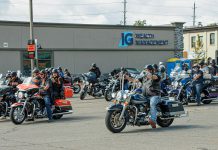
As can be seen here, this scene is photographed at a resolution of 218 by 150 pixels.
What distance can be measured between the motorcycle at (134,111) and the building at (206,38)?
1982 inches

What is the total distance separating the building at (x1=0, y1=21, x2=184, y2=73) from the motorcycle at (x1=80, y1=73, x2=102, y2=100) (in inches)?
606

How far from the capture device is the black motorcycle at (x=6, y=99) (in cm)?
1490

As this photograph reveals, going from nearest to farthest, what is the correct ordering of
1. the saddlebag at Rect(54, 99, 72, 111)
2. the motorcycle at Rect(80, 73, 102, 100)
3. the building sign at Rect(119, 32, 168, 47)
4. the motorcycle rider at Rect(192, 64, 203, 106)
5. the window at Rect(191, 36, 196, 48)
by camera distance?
the saddlebag at Rect(54, 99, 72, 111)
the motorcycle rider at Rect(192, 64, 203, 106)
the motorcycle at Rect(80, 73, 102, 100)
the building sign at Rect(119, 32, 168, 47)
the window at Rect(191, 36, 196, 48)

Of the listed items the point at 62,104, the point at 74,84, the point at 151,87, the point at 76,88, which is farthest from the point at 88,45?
the point at 151,87

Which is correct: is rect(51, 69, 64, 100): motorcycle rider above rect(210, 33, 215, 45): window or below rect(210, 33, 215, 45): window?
below

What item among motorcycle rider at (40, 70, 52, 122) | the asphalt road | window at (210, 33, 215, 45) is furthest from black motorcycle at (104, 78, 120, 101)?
window at (210, 33, 215, 45)

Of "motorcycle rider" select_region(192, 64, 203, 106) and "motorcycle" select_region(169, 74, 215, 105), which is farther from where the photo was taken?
"motorcycle rider" select_region(192, 64, 203, 106)

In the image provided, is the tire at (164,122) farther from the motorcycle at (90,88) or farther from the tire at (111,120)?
the motorcycle at (90,88)

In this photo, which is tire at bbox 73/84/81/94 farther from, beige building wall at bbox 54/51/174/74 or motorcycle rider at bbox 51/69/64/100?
motorcycle rider at bbox 51/69/64/100

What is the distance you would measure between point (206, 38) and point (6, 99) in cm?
5205

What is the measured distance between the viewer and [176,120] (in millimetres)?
14164

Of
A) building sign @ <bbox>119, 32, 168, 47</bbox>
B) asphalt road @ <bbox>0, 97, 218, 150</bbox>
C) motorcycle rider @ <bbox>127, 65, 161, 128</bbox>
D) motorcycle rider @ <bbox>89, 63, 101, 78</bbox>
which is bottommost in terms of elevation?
asphalt road @ <bbox>0, 97, 218, 150</bbox>

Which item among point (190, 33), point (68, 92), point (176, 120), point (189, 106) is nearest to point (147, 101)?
point (176, 120)

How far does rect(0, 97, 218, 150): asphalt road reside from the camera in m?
9.62
